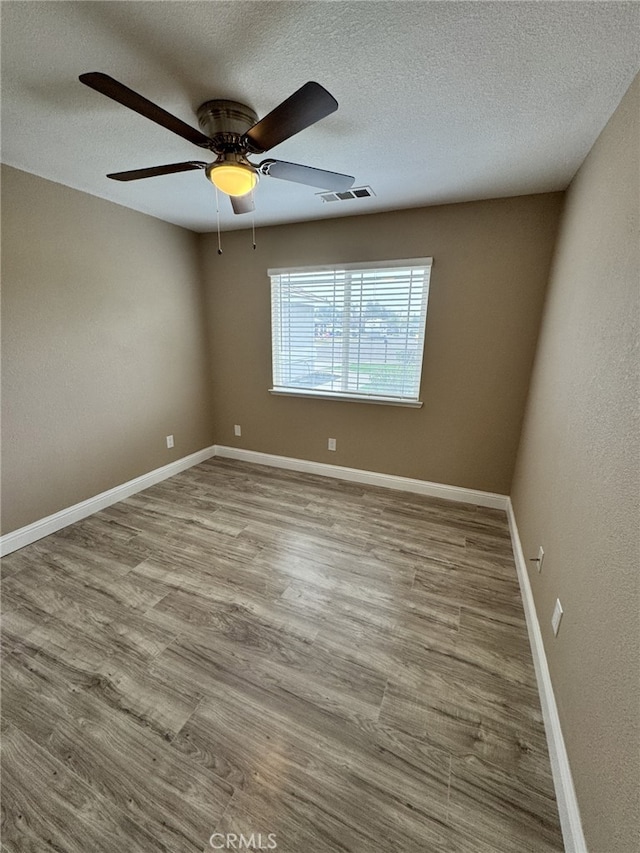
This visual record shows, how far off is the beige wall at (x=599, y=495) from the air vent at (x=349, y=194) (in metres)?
1.26

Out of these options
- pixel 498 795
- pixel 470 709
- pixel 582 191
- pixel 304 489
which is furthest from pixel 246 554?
pixel 582 191

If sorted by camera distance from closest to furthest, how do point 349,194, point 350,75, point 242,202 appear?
1. point 350,75
2. point 242,202
3. point 349,194

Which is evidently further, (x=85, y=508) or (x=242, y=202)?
(x=85, y=508)

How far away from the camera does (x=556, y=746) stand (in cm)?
117

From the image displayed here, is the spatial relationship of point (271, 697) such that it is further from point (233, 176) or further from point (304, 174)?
point (304, 174)

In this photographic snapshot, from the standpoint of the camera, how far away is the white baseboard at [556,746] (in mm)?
958

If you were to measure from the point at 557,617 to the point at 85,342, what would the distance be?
340cm

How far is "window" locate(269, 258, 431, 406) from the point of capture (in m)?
2.86

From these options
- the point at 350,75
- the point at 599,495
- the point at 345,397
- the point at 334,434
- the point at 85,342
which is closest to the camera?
the point at 599,495

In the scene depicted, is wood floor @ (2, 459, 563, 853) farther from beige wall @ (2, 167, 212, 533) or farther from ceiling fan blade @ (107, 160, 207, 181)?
ceiling fan blade @ (107, 160, 207, 181)

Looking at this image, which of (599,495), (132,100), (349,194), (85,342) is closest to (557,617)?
(599,495)

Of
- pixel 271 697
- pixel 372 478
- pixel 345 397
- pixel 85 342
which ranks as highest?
pixel 85 342

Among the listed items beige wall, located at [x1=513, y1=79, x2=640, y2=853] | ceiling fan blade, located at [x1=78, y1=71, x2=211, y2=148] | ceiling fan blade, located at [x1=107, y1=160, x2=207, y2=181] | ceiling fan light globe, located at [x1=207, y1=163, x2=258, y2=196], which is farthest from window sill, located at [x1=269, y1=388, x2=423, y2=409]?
ceiling fan blade, located at [x1=78, y1=71, x2=211, y2=148]

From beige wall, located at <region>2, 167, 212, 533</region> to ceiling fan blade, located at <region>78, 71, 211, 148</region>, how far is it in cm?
158
